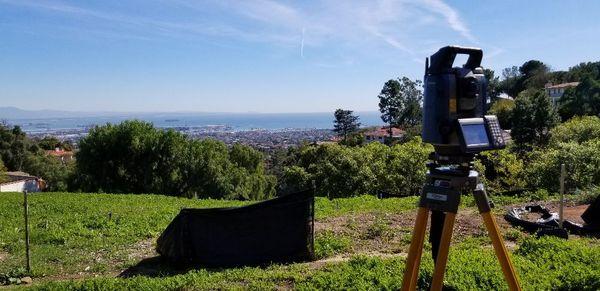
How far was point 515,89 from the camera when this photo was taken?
66.1 metres

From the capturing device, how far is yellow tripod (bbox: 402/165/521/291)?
2.50 meters

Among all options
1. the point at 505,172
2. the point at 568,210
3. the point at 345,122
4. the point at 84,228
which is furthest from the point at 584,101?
the point at 84,228

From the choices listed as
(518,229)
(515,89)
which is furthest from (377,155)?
(515,89)

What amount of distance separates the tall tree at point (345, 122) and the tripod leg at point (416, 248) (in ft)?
207

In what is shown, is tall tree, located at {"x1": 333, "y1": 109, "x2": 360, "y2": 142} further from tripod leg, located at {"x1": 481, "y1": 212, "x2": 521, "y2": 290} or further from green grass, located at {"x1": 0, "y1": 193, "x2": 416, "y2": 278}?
tripod leg, located at {"x1": 481, "y1": 212, "x2": 521, "y2": 290}

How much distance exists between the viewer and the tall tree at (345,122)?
65.9 m

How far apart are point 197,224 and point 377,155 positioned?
20.6 meters

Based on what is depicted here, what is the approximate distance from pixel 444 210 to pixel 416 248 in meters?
0.30

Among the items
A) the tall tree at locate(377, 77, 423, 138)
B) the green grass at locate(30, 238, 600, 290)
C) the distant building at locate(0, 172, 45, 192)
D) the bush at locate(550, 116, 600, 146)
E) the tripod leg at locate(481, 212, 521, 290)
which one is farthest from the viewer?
the tall tree at locate(377, 77, 423, 138)

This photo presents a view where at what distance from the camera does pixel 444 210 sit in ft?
8.26

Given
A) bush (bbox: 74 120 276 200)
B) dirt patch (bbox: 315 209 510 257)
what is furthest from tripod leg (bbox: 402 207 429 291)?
bush (bbox: 74 120 276 200)

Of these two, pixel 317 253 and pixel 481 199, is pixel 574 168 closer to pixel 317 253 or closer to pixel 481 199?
pixel 317 253

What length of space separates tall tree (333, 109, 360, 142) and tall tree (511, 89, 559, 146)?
35.5 m

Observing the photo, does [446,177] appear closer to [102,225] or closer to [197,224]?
[197,224]
